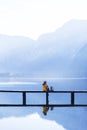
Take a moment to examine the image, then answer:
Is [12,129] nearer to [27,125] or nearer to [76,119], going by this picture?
[27,125]

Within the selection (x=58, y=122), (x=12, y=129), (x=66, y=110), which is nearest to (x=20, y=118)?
(x=58, y=122)

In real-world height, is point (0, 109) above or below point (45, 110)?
below

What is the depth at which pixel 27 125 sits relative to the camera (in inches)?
2793

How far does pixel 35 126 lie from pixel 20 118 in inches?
753

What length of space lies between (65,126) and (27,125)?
16.8 m

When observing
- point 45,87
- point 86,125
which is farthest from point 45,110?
point 86,125

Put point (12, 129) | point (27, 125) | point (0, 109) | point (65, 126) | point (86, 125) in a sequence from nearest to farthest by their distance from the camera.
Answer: point (12, 129) → point (27, 125) → point (65, 126) → point (86, 125) → point (0, 109)

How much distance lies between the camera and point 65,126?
8612 centimetres

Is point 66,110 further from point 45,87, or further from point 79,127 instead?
point 45,87

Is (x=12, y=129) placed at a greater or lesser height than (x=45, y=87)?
lesser

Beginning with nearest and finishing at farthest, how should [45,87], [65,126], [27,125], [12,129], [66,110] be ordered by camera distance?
[45,87] → [12,129] → [27,125] → [65,126] → [66,110]

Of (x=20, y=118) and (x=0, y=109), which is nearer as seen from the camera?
(x=20, y=118)

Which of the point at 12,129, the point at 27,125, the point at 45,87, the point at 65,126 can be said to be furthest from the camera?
the point at 65,126

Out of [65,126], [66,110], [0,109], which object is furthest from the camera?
[0,109]
